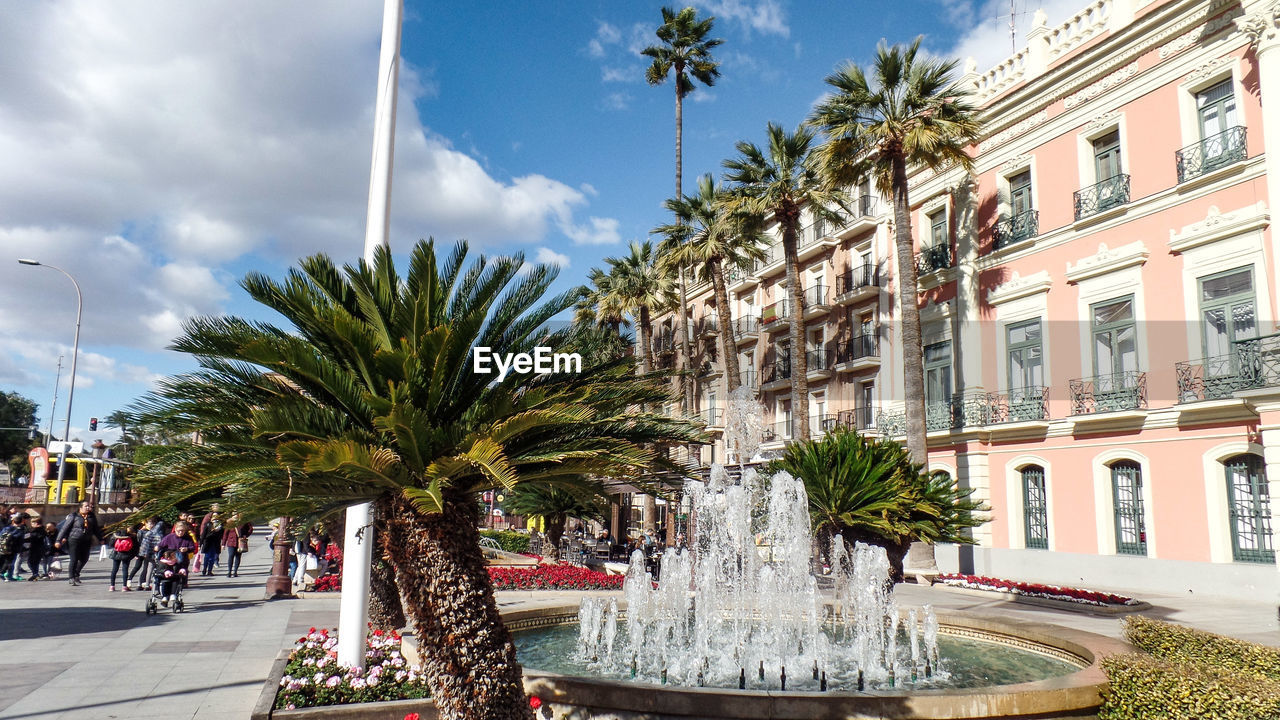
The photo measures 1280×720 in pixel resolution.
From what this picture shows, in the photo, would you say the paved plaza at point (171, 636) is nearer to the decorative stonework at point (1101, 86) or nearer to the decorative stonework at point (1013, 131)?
the decorative stonework at point (1101, 86)

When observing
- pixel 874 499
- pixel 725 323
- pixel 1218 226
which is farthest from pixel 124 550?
pixel 1218 226

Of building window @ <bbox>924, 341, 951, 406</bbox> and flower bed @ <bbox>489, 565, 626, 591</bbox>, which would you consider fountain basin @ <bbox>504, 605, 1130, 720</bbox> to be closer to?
flower bed @ <bbox>489, 565, 626, 591</bbox>

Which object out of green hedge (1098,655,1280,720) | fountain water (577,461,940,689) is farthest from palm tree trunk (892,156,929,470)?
green hedge (1098,655,1280,720)

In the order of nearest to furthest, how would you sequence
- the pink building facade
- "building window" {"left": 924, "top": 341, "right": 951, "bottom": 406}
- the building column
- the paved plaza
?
the paved plaza, the building column, the pink building facade, "building window" {"left": 924, "top": 341, "right": 951, "bottom": 406}

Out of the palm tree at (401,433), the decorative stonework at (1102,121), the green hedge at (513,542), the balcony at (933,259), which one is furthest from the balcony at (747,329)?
the palm tree at (401,433)

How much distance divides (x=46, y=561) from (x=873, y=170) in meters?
24.2

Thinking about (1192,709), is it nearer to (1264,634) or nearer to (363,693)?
(363,693)

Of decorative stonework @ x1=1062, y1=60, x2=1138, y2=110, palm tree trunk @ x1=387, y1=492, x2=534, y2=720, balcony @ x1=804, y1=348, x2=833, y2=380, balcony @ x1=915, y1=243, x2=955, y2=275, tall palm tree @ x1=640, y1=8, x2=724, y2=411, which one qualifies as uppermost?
tall palm tree @ x1=640, y1=8, x2=724, y2=411

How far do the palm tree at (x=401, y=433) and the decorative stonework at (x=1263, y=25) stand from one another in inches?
724

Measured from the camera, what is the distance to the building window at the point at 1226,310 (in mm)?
17781

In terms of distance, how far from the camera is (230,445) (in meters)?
5.50

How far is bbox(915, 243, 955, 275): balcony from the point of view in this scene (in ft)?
85.8

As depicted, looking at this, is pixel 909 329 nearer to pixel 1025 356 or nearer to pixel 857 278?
pixel 1025 356

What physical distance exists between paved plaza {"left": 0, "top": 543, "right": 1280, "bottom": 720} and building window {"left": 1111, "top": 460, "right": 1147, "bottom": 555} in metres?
2.03
